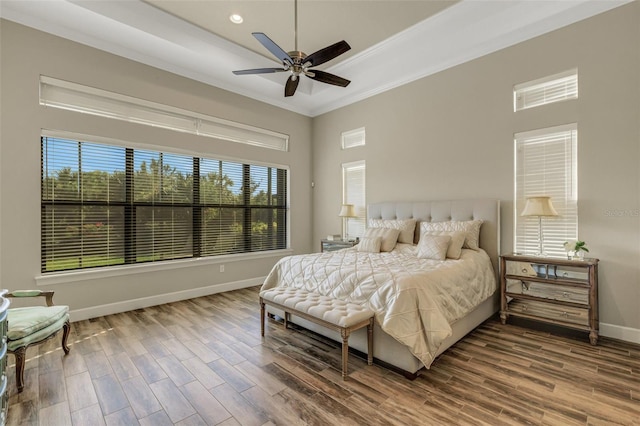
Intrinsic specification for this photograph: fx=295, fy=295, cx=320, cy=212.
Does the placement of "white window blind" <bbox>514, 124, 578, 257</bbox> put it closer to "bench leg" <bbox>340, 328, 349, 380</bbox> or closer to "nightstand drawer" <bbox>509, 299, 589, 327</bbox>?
"nightstand drawer" <bbox>509, 299, 589, 327</bbox>

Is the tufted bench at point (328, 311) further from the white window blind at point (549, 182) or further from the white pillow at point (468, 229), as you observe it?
the white window blind at point (549, 182)

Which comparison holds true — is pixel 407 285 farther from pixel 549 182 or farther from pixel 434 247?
pixel 549 182

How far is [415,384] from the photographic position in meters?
2.30

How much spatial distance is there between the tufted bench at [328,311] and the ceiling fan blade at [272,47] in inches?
93.7

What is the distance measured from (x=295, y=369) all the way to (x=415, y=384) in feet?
3.22

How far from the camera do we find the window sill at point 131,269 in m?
3.54

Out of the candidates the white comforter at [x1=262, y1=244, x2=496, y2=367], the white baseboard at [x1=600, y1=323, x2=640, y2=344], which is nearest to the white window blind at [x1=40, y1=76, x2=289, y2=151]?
the white comforter at [x1=262, y1=244, x2=496, y2=367]

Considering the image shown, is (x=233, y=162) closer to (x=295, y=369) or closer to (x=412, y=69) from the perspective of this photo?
(x=412, y=69)

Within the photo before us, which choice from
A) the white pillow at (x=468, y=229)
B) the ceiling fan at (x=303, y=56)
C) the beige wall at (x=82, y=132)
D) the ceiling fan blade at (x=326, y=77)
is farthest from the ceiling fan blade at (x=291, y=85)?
the white pillow at (x=468, y=229)

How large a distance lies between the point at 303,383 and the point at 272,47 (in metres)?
2.98

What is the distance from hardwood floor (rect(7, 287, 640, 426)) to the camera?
1945 millimetres

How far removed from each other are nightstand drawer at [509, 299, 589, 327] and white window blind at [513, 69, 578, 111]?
7.83 feet

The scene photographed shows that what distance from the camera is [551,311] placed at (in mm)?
3268

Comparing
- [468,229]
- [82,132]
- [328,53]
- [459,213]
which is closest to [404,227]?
[459,213]
